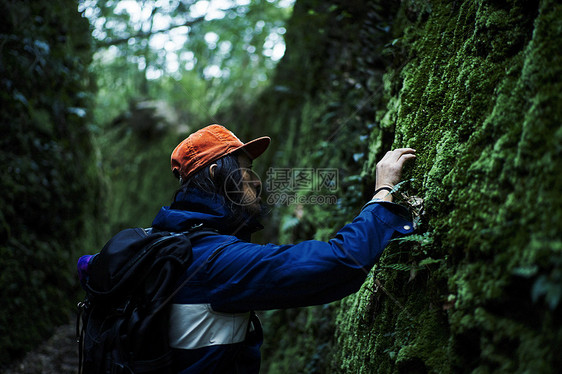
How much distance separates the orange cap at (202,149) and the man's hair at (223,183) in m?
0.05

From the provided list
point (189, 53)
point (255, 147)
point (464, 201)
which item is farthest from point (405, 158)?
point (189, 53)

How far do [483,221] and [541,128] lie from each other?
1.56ft

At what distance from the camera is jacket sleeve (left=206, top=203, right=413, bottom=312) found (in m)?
1.96

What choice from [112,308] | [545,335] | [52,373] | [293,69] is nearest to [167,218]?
[112,308]

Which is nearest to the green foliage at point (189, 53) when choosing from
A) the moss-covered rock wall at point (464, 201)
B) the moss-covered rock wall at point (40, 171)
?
the moss-covered rock wall at point (40, 171)

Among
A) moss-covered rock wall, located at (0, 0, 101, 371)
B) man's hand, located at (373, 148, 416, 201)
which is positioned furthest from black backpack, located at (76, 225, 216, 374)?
moss-covered rock wall, located at (0, 0, 101, 371)

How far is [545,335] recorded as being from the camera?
4.18 feet

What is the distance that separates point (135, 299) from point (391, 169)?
1.78 metres

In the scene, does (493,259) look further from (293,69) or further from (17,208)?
(293,69)

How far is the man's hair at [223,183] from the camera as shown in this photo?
2592mm

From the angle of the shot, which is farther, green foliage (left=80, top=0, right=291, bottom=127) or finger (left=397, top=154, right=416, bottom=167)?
green foliage (left=80, top=0, right=291, bottom=127)

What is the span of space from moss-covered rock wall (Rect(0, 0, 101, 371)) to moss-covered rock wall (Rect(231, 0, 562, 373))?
12.7ft

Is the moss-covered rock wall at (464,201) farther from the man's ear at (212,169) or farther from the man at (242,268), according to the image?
the man's ear at (212,169)

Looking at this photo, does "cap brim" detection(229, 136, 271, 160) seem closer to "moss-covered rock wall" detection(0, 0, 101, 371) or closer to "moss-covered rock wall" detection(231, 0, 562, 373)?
"moss-covered rock wall" detection(231, 0, 562, 373)
